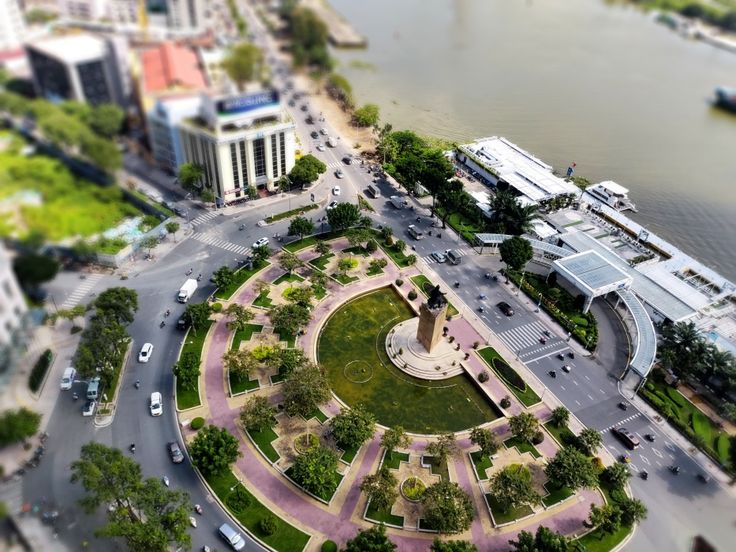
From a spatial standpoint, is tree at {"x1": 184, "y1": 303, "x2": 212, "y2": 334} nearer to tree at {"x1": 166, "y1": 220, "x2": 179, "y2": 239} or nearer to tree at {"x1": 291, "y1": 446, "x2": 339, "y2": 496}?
tree at {"x1": 166, "y1": 220, "x2": 179, "y2": 239}

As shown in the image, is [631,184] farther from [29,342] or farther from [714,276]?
[29,342]

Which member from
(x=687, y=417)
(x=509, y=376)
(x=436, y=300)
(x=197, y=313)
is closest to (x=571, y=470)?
(x=509, y=376)

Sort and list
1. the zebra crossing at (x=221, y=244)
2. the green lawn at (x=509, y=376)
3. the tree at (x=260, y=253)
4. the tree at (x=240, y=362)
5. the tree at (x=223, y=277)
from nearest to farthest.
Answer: the tree at (x=240, y=362) → the green lawn at (x=509, y=376) → the tree at (x=223, y=277) → the tree at (x=260, y=253) → the zebra crossing at (x=221, y=244)

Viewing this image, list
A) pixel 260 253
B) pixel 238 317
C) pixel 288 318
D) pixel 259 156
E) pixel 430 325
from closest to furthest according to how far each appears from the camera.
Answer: pixel 430 325
pixel 288 318
pixel 238 317
pixel 260 253
pixel 259 156

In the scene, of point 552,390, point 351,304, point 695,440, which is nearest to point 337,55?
point 351,304

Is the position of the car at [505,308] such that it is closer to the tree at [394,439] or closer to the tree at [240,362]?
the tree at [394,439]

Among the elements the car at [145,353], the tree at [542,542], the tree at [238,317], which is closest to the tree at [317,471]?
the tree at [542,542]

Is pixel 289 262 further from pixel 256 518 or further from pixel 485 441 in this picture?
pixel 485 441
